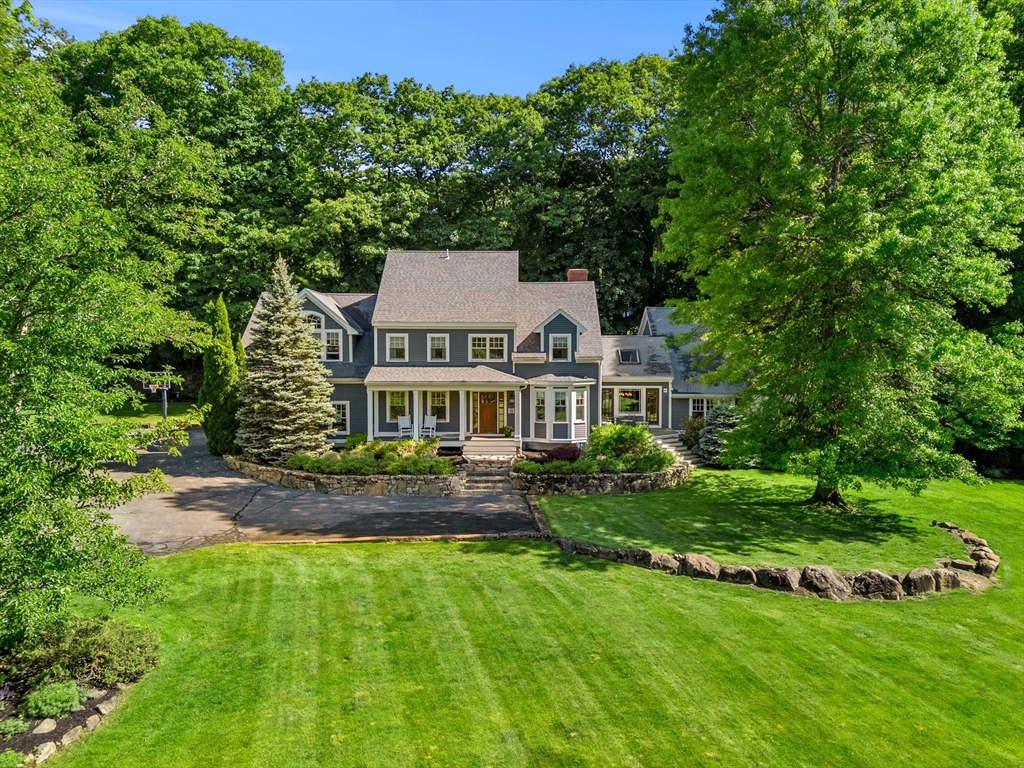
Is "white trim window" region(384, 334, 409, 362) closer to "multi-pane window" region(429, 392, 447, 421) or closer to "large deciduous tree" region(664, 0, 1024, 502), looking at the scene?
"multi-pane window" region(429, 392, 447, 421)

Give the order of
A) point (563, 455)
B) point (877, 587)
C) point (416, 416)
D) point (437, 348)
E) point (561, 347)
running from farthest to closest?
point (561, 347), point (437, 348), point (416, 416), point (563, 455), point (877, 587)

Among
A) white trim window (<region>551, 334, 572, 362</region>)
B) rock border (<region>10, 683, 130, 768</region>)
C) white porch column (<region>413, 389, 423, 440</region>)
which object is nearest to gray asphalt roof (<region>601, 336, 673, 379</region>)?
white trim window (<region>551, 334, 572, 362</region>)

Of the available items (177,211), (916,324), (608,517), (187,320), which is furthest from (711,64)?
(187,320)

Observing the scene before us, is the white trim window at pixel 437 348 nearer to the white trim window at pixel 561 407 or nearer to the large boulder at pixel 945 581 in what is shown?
the white trim window at pixel 561 407

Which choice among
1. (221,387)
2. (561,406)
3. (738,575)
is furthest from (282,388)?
(738,575)

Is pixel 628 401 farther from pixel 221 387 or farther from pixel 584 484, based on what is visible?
pixel 221 387

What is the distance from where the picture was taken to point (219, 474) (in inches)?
841

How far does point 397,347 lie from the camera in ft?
86.4

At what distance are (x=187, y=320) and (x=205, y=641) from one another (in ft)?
46.7

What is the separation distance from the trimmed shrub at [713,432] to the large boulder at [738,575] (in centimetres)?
1275

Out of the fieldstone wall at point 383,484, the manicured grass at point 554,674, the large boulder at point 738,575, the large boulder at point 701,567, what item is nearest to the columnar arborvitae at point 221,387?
the fieldstone wall at point 383,484

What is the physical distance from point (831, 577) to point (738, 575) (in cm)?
161

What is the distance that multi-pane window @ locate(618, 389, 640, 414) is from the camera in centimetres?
3044

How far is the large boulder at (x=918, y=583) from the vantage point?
10.8 meters
